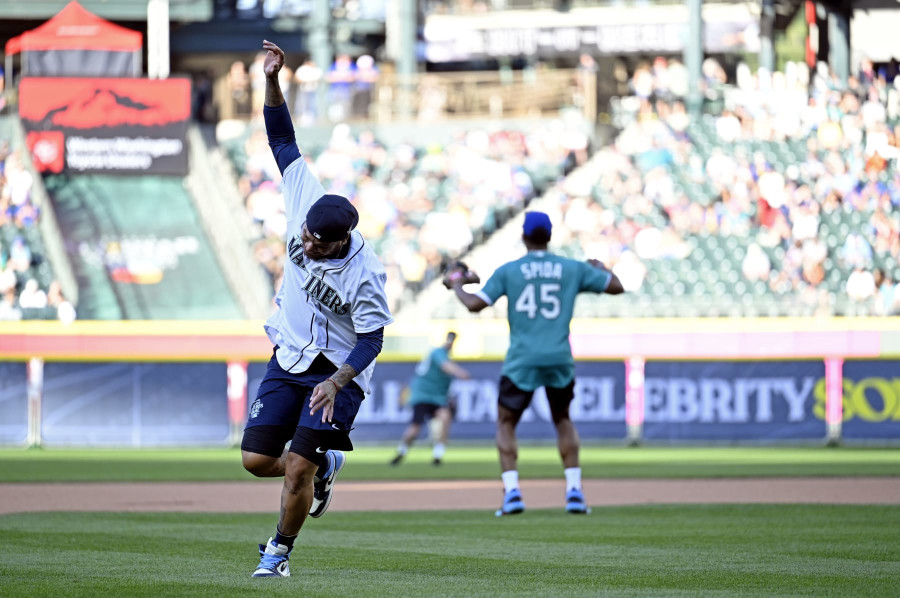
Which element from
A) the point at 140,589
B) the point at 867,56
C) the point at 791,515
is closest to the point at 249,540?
the point at 140,589

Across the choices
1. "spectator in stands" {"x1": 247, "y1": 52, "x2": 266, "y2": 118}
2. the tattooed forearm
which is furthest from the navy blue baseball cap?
"spectator in stands" {"x1": 247, "y1": 52, "x2": 266, "y2": 118}

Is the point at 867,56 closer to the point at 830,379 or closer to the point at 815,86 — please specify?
the point at 815,86

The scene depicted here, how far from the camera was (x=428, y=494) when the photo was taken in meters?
13.9

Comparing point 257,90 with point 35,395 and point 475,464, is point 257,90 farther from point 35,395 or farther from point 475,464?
point 475,464

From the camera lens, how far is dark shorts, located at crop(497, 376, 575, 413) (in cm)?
1084

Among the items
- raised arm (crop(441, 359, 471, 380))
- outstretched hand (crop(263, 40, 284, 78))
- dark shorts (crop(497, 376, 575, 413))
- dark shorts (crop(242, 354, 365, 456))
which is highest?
outstretched hand (crop(263, 40, 284, 78))

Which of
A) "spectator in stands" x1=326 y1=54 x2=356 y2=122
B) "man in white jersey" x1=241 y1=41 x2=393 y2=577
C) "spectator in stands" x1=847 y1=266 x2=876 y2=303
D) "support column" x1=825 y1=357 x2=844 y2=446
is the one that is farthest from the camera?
"spectator in stands" x1=326 y1=54 x2=356 y2=122

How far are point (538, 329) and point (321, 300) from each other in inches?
161

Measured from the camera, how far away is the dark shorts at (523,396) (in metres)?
10.8

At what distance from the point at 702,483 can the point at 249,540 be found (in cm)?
722

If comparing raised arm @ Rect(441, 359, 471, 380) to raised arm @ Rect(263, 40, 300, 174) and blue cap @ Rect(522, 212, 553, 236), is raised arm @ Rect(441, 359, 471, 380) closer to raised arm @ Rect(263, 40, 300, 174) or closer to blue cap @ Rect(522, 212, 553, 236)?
blue cap @ Rect(522, 212, 553, 236)

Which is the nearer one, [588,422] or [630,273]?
[588,422]

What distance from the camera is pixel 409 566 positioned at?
7434 mm

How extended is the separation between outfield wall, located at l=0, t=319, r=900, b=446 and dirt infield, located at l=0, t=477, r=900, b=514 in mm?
7023
